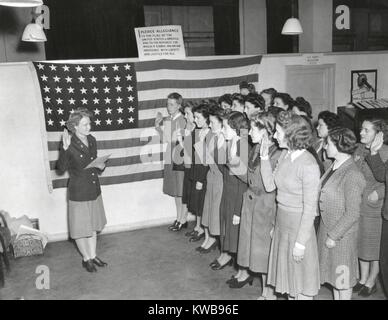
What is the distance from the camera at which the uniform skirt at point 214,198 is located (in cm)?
488

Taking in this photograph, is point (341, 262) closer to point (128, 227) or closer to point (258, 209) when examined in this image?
point (258, 209)

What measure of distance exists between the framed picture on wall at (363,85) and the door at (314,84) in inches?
16.8

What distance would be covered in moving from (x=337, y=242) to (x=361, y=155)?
43.5 inches

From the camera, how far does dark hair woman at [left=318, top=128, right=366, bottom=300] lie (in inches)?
134

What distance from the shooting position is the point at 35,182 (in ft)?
19.2

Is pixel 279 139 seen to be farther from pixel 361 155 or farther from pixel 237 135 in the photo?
pixel 361 155

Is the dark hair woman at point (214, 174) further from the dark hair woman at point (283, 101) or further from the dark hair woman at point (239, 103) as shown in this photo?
the dark hair woman at point (283, 101)

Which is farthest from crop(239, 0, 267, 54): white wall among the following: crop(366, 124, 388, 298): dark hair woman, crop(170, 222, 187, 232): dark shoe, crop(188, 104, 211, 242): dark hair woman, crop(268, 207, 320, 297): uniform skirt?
crop(268, 207, 320, 297): uniform skirt

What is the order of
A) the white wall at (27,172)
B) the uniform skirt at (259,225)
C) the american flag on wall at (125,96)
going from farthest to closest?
1. the american flag on wall at (125,96)
2. the white wall at (27,172)
3. the uniform skirt at (259,225)

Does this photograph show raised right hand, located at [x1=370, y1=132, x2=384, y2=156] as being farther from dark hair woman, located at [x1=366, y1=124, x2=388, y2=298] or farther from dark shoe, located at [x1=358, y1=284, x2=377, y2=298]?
dark shoe, located at [x1=358, y1=284, x2=377, y2=298]

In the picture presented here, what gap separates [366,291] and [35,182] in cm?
423

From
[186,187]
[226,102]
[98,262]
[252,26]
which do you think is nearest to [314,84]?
[226,102]

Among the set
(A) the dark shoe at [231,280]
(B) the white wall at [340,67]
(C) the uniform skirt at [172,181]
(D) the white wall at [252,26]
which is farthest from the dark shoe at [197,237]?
(D) the white wall at [252,26]
